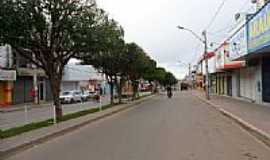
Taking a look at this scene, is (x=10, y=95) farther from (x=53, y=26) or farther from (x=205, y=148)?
(x=205, y=148)

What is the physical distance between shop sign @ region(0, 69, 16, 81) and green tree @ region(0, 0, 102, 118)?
80.3 ft

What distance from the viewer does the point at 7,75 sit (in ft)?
162

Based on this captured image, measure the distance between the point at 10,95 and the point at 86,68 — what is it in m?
36.5

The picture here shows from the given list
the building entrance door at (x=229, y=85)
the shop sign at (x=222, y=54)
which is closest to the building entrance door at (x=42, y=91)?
the shop sign at (x=222, y=54)

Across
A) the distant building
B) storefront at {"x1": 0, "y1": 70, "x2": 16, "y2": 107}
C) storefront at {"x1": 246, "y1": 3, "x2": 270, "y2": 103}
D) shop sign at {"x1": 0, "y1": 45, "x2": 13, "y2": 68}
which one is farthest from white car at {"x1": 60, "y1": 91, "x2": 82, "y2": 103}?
storefront at {"x1": 246, "y1": 3, "x2": 270, "y2": 103}

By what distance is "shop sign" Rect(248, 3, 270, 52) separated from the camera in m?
25.5

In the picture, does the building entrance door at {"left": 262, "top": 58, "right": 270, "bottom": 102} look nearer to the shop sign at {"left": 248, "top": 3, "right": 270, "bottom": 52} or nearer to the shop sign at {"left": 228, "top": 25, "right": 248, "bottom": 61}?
the shop sign at {"left": 228, "top": 25, "right": 248, "bottom": 61}

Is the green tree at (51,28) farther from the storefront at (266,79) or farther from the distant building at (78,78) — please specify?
the distant building at (78,78)

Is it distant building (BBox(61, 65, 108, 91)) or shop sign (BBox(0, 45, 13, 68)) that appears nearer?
shop sign (BBox(0, 45, 13, 68))

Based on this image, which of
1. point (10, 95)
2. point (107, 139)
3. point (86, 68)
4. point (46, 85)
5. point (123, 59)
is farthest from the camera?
point (86, 68)

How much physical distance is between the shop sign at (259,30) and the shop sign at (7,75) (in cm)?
2581

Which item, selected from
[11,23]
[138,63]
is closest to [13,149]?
[11,23]

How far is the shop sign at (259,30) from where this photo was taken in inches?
1006

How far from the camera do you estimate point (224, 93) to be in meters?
67.4
